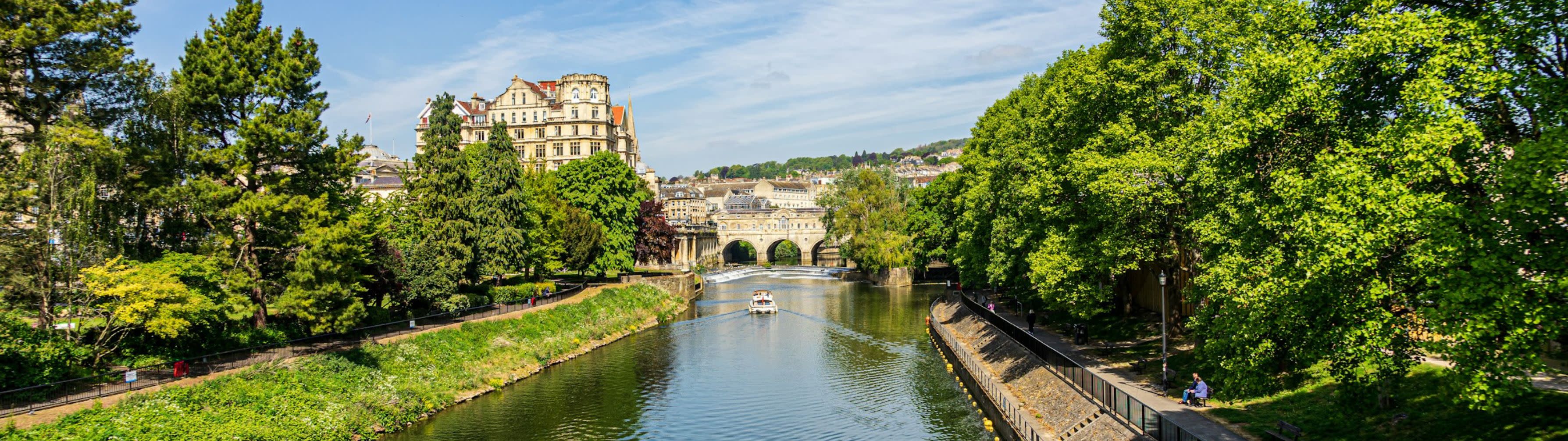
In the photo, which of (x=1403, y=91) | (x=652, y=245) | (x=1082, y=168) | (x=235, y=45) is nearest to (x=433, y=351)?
(x=235, y=45)

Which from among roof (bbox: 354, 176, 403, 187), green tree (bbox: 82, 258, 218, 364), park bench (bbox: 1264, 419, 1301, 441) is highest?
roof (bbox: 354, 176, 403, 187)

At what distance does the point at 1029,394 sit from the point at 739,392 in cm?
1271

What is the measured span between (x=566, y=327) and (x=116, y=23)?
2617 centimetres

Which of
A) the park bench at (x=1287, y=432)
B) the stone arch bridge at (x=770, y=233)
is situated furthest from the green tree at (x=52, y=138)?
the stone arch bridge at (x=770, y=233)

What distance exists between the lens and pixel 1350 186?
1520 centimetres

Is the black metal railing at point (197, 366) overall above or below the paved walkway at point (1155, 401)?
above

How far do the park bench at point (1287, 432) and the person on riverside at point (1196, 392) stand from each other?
147 inches

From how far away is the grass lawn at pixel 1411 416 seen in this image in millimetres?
14906

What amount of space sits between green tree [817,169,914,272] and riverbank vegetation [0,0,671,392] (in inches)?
2206

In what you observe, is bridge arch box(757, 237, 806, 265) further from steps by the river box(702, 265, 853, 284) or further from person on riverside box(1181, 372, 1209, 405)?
person on riverside box(1181, 372, 1209, 405)

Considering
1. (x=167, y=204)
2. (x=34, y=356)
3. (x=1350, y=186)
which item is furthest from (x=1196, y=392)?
(x=167, y=204)

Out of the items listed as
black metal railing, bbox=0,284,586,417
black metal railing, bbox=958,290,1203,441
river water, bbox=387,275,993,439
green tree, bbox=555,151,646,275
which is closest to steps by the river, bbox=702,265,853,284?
green tree, bbox=555,151,646,275

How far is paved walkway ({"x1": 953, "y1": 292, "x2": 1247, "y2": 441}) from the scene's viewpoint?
19.7m

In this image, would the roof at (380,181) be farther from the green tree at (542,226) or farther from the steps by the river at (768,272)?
the green tree at (542,226)
